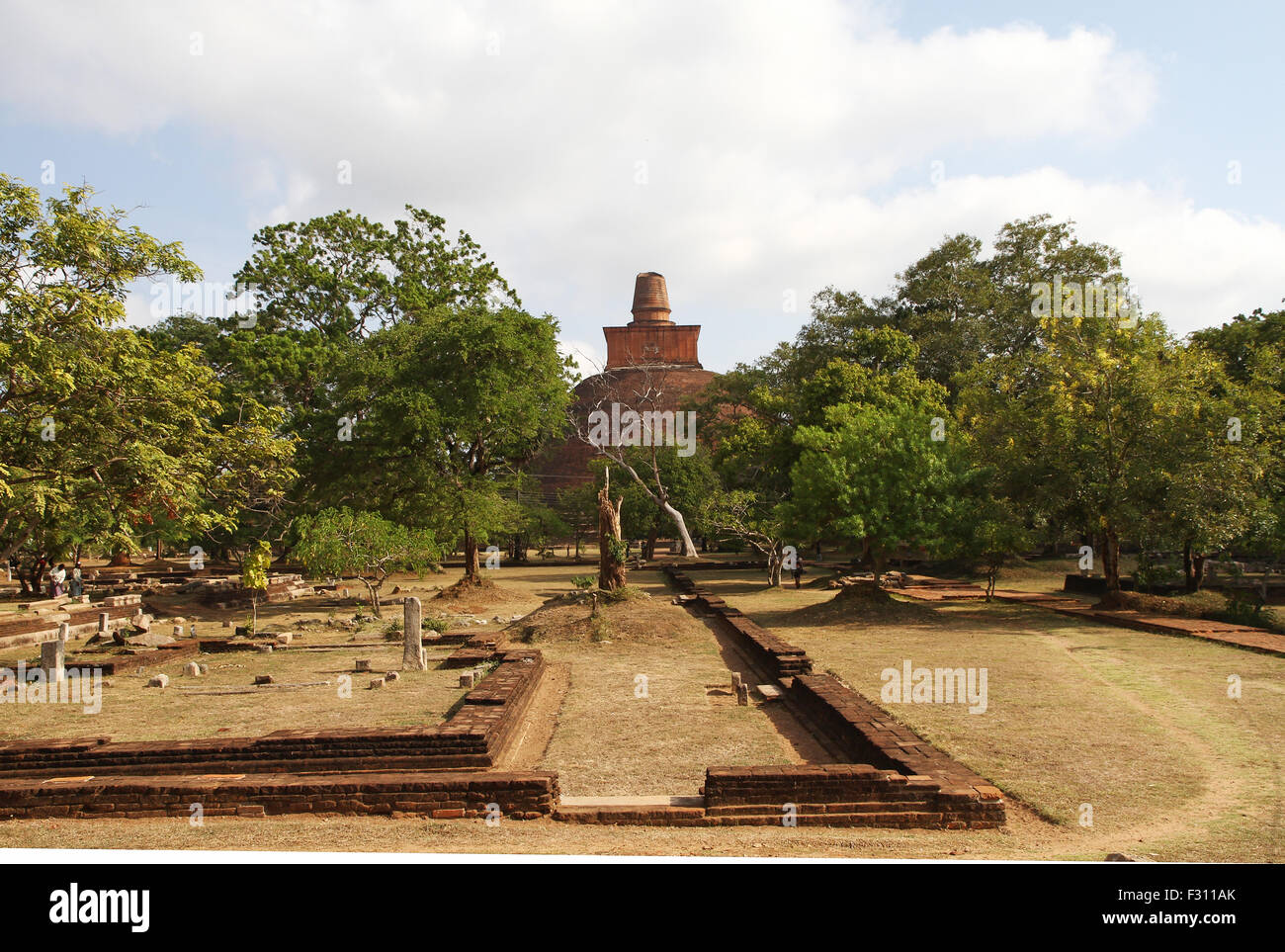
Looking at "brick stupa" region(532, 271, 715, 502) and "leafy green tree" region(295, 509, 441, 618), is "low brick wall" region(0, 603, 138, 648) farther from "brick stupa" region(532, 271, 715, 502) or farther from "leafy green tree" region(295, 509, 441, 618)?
"brick stupa" region(532, 271, 715, 502)

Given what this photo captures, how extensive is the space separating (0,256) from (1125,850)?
441 inches

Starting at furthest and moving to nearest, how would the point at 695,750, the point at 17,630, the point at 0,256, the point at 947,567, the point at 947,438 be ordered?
the point at 947,567 < the point at 947,438 < the point at 17,630 < the point at 0,256 < the point at 695,750

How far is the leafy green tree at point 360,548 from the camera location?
16000 mm

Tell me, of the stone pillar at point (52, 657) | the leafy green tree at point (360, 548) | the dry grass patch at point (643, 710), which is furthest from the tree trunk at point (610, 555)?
the stone pillar at point (52, 657)

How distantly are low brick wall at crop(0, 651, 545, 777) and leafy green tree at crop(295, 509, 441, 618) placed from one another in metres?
8.71

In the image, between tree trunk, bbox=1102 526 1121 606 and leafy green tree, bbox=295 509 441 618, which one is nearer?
leafy green tree, bbox=295 509 441 618

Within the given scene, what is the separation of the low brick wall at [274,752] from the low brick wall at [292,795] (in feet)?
1.23

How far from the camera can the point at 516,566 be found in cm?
3491

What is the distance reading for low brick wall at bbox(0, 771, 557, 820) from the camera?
19.9 feet

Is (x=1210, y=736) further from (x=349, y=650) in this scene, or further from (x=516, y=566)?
(x=516, y=566)

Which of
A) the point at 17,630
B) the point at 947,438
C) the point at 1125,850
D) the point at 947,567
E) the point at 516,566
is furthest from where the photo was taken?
the point at 516,566

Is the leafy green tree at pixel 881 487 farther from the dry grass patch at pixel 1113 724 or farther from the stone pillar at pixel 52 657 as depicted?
the stone pillar at pixel 52 657

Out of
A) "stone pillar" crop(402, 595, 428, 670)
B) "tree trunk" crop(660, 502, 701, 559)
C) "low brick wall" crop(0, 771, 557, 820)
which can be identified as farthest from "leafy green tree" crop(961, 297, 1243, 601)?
"tree trunk" crop(660, 502, 701, 559)

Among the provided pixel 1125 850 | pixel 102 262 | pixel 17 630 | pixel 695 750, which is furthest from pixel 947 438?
pixel 17 630
